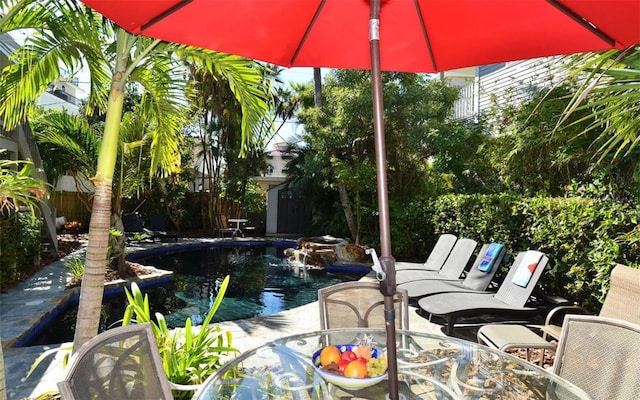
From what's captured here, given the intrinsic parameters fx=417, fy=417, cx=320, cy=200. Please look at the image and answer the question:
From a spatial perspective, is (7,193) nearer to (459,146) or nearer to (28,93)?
(28,93)

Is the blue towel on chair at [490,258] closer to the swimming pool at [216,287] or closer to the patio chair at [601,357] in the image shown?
the swimming pool at [216,287]

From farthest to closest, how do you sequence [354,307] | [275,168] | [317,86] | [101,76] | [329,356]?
[275,168] < [317,86] < [101,76] < [354,307] < [329,356]

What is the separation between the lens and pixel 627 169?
7.20 metres

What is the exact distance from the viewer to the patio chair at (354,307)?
10.3 feet

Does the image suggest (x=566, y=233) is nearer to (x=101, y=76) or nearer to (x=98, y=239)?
(x=98, y=239)

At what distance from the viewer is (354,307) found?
320cm

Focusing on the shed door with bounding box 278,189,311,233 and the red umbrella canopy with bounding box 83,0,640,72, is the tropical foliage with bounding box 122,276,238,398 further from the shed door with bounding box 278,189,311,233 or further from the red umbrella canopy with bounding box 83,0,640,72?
the shed door with bounding box 278,189,311,233

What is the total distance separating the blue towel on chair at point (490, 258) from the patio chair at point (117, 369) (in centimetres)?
517

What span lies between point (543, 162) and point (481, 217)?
2.25m

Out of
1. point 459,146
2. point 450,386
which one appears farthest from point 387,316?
point 459,146

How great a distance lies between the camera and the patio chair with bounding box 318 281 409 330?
3.15 m

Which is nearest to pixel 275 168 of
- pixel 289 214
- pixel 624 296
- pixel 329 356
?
pixel 289 214

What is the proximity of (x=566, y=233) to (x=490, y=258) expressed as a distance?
110cm

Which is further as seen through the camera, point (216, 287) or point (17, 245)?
point (216, 287)
